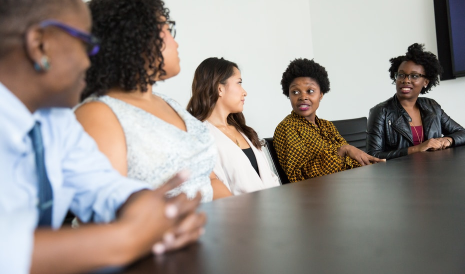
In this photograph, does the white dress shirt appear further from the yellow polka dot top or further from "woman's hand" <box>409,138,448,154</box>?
"woman's hand" <box>409,138,448,154</box>

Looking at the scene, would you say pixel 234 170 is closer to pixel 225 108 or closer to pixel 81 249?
pixel 225 108

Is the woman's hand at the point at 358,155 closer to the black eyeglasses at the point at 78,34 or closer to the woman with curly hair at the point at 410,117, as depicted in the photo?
the woman with curly hair at the point at 410,117

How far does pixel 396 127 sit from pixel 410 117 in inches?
5.2

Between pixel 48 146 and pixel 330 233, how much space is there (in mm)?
408

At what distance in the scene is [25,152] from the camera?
58 centimetres

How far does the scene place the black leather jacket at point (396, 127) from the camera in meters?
2.71

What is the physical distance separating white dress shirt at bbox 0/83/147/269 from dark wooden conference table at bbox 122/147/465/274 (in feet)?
0.52

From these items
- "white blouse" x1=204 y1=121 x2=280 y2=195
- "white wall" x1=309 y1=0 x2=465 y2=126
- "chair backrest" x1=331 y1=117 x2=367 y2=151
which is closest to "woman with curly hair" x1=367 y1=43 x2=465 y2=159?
"chair backrest" x1=331 y1=117 x2=367 y2=151

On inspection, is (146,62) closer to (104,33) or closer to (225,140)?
(104,33)

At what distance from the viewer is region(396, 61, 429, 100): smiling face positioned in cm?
281

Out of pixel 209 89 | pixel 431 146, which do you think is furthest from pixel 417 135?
pixel 209 89

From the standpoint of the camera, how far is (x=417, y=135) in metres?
2.75

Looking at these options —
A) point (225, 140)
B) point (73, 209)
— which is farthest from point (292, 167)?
point (73, 209)

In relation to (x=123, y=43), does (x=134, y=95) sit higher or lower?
lower
